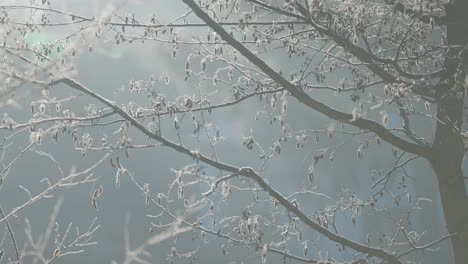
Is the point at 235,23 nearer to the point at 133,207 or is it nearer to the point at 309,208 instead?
the point at 309,208

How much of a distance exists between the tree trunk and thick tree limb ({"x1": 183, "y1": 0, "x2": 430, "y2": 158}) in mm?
172

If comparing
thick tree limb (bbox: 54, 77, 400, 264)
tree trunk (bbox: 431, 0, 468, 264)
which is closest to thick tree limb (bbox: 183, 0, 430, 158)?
tree trunk (bbox: 431, 0, 468, 264)

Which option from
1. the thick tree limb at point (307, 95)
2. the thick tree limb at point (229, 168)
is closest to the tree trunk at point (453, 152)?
the thick tree limb at point (307, 95)

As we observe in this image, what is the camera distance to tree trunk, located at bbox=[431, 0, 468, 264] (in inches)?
202

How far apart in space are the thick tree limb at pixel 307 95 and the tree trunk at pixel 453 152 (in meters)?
0.17

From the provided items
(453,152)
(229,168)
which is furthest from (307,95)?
(453,152)

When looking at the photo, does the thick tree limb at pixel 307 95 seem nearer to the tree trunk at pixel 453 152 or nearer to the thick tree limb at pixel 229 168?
the tree trunk at pixel 453 152

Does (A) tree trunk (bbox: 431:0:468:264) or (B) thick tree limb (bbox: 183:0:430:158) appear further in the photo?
(A) tree trunk (bbox: 431:0:468:264)

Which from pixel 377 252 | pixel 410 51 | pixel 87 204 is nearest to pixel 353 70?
pixel 410 51

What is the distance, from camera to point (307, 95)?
4695 mm

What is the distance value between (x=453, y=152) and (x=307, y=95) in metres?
1.43

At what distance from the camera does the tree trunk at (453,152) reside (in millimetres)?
5125

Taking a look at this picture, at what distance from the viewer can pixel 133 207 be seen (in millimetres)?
17844

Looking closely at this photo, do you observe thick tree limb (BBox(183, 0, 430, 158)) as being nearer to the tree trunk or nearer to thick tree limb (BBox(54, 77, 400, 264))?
the tree trunk
